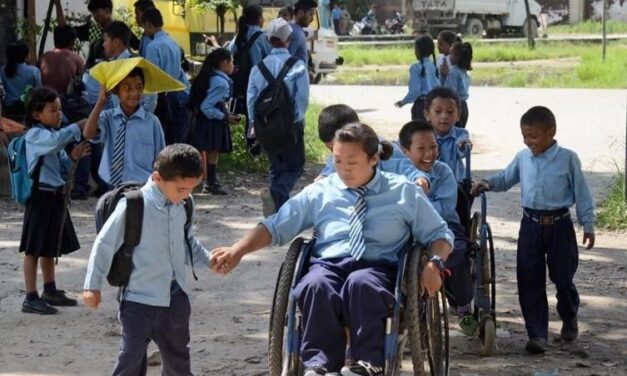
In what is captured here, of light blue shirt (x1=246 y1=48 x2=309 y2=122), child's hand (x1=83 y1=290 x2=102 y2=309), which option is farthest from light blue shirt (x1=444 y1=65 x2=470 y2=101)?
child's hand (x1=83 y1=290 x2=102 y2=309)

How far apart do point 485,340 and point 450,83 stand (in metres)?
5.32

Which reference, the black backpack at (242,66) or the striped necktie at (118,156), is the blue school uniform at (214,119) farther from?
the striped necktie at (118,156)

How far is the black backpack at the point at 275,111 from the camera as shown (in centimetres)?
944

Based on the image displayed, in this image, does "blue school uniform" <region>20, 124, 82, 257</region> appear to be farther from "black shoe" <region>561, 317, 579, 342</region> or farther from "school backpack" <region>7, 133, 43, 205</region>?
"black shoe" <region>561, 317, 579, 342</region>

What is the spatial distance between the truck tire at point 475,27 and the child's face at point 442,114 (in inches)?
1404

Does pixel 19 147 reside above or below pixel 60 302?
above

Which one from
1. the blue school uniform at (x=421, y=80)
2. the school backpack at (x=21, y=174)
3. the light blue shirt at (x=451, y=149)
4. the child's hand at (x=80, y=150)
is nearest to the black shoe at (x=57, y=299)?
the school backpack at (x=21, y=174)

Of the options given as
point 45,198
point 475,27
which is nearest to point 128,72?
point 45,198

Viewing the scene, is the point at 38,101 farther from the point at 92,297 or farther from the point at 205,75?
the point at 205,75

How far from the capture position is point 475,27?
42250 millimetres

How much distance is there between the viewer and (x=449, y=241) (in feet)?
17.0

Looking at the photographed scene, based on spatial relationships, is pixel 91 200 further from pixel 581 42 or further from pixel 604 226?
pixel 581 42

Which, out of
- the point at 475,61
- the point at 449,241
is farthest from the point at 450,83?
the point at 475,61

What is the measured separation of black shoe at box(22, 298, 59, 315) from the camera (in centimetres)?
716
